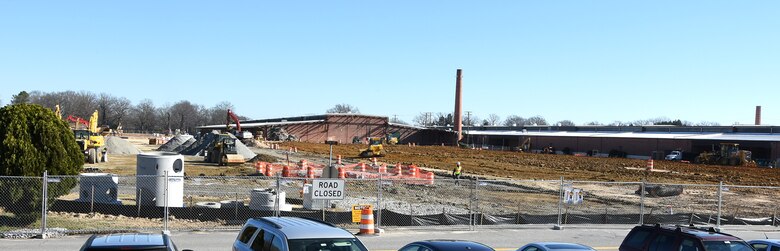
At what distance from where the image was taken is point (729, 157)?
2901 inches

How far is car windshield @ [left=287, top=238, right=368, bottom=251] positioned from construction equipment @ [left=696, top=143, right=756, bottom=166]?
72.2m

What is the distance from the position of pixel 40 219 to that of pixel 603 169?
5066 cm

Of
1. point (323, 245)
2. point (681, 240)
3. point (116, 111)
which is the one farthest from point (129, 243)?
point (116, 111)

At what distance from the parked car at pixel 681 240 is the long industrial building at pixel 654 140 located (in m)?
72.7

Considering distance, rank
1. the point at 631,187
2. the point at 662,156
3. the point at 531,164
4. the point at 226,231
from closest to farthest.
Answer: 1. the point at 226,231
2. the point at 631,187
3. the point at 531,164
4. the point at 662,156

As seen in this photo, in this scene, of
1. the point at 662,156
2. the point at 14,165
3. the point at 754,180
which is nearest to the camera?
the point at 14,165

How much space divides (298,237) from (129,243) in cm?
231

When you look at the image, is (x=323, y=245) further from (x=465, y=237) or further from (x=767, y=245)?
(x=465, y=237)

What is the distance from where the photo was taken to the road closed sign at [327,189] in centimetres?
1867

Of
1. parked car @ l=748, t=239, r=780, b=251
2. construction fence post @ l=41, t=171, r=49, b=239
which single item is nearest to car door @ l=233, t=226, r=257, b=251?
construction fence post @ l=41, t=171, r=49, b=239

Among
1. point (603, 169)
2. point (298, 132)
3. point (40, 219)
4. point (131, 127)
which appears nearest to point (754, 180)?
point (603, 169)

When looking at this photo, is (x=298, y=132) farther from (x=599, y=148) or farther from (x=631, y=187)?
(x=631, y=187)

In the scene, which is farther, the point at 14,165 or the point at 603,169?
the point at 603,169

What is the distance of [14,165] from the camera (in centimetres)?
1739
